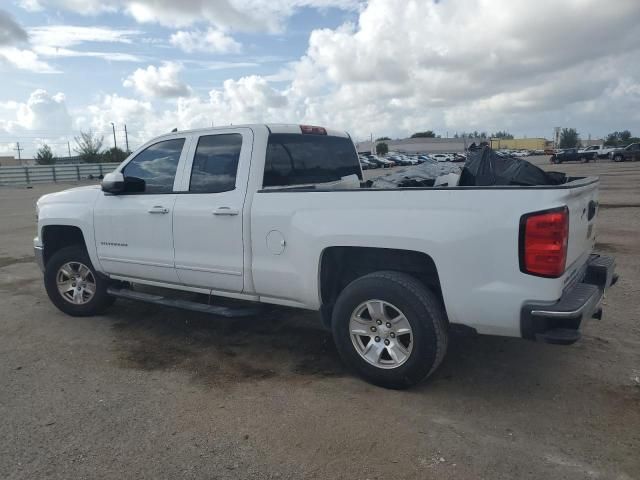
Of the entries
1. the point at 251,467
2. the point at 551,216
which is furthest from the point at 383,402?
the point at 551,216

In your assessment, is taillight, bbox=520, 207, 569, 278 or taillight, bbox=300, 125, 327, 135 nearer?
taillight, bbox=520, 207, 569, 278

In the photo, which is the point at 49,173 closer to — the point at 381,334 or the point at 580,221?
the point at 381,334

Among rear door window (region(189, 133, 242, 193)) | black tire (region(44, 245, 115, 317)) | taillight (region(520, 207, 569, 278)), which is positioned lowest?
black tire (region(44, 245, 115, 317))

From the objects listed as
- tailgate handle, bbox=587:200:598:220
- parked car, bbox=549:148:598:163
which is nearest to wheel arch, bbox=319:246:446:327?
tailgate handle, bbox=587:200:598:220

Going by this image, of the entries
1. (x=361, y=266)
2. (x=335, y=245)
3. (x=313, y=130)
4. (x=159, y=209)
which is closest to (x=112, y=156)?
(x=159, y=209)

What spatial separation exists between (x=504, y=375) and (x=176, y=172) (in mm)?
3368

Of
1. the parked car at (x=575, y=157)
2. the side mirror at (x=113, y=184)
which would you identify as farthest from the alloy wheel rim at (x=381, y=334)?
the parked car at (x=575, y=157)

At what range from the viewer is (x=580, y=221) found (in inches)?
144

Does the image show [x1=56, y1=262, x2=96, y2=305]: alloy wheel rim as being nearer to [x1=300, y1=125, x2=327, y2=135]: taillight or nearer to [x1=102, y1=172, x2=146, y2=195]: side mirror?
[x1=102, y1=172, x2=146, y2=195]: side mirror

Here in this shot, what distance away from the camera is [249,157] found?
4496 millimetres

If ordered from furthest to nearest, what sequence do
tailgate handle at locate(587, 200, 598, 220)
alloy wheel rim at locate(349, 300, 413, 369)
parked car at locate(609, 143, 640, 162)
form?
parked car at locate(609, 143, 640, 162) → tailgate handle at locate(587, 200, 598, 220) → alloy wheel rim at locate(349, 300, 413, 369)

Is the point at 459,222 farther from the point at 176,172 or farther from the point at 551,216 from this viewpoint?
the point at 176,172

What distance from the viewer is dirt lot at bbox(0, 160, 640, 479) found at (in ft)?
9.88

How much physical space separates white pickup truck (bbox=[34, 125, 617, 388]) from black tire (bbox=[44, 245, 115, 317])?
0.6 inches
